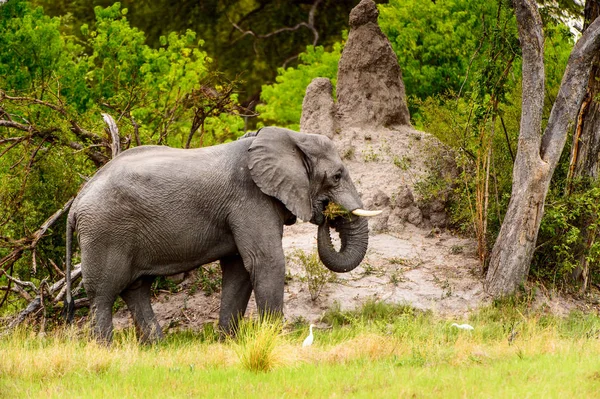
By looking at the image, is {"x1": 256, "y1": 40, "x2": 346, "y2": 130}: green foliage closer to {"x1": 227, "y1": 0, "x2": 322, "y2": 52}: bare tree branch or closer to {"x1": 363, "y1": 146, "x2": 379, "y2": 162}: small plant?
{"x1": 363, "y1": 146, "x2": 379, "y2": 162}: small plant

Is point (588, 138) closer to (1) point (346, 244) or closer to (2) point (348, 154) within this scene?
(2) point (348, 154)

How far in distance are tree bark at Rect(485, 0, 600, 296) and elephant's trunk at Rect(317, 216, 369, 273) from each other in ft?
9.10

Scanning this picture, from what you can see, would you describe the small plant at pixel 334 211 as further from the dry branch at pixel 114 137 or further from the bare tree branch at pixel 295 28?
the bare tree branch at pixel 295 28

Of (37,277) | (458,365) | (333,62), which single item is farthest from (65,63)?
(458,365)

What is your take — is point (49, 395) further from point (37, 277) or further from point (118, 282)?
point (37, 277)

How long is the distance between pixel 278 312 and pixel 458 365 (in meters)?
3.01

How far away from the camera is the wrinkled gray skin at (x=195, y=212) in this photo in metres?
13.2

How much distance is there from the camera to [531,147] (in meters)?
15.7

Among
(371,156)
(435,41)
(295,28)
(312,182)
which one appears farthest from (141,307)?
(295,28)

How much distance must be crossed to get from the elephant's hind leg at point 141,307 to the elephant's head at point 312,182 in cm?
199

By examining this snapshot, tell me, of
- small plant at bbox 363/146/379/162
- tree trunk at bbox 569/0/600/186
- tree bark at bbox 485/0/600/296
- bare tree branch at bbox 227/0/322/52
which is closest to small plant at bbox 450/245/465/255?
tree bark at bbox 485/0/600/296

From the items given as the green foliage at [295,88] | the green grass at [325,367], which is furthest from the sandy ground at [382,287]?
the green foliage at [295,88]

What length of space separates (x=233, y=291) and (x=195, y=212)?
1170mm

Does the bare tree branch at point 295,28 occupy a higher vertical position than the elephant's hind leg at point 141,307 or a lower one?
higher
